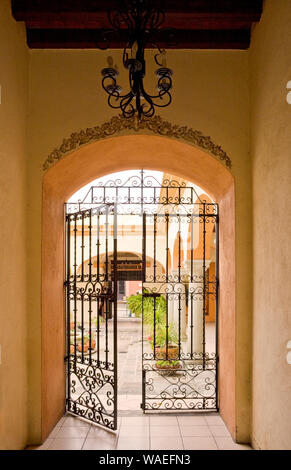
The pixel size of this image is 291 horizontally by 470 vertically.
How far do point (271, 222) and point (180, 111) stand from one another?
1.73m

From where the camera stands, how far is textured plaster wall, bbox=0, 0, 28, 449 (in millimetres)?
3508

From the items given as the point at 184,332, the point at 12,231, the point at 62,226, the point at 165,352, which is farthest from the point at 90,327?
the point at 184,332

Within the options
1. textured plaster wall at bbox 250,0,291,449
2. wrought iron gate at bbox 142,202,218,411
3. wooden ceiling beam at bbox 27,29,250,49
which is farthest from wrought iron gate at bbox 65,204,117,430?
wooden ceiling beam at bbox 27,29,250,49

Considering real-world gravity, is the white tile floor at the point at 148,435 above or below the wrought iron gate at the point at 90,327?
below

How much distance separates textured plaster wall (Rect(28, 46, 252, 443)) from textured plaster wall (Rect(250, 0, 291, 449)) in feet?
0.64

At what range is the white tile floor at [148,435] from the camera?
13.7ft

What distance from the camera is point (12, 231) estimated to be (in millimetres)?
3783

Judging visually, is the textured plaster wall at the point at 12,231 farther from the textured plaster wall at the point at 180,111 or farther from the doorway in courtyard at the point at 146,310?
the doorway in courtyard at the point at 146,310

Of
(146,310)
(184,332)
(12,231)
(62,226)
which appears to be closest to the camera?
(12,231)

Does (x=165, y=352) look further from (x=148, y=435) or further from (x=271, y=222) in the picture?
(x=271, y=222)

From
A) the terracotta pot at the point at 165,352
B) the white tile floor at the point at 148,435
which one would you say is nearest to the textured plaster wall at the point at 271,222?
the white tile floor at the point at 148,435

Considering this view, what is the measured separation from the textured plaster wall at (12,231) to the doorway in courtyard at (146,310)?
87cm
